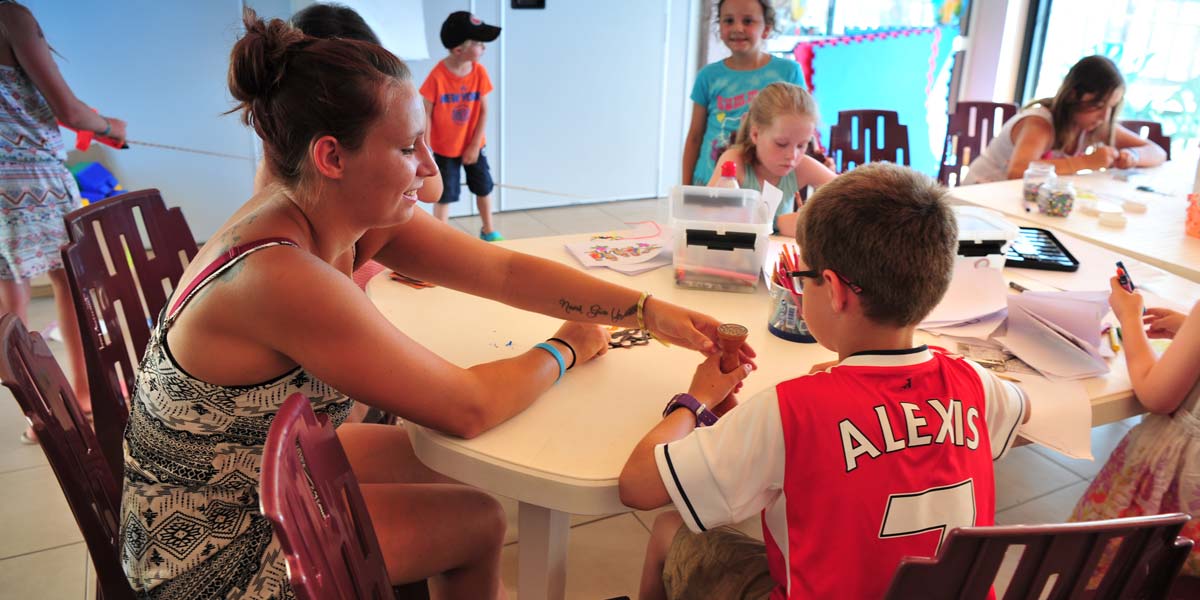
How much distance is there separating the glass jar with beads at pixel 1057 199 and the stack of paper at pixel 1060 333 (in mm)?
1176

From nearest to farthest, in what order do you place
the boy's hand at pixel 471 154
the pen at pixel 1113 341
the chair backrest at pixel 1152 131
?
the pen at pixel 1113 341, the chair backrest at pixel 1152 131, the boy's hand at pixel 471 154

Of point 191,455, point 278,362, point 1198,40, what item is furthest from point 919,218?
point 1198,40

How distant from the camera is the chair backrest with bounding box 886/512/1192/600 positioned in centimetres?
75

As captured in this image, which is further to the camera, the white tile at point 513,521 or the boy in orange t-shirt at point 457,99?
the boy in orange t-shirt at point 457,99

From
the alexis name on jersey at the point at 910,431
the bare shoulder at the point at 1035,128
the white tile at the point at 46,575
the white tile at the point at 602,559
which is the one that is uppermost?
the bare shoulder at the point at 1035,128

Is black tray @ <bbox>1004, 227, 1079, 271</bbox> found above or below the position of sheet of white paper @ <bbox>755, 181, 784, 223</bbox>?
below

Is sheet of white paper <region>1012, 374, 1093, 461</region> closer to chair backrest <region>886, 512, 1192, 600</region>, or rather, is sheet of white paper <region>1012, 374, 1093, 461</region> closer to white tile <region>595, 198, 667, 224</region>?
chair backrest <region>886, 512, 1192, 600</region>

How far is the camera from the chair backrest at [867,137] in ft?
12.3

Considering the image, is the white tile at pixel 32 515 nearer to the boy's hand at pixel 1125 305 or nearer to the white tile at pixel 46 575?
the white tile at pixel 46 575

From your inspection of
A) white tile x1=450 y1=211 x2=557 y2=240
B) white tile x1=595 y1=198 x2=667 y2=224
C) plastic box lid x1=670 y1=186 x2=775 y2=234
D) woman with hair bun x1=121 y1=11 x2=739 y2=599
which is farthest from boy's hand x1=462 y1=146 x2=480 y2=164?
woman with hair bun x1=121 y1=11 x2=739 y2=599

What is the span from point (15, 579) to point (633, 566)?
150 centimetres

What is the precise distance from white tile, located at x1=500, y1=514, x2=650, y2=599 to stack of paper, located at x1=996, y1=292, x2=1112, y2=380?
1074 millimetres

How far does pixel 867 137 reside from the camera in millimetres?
3771

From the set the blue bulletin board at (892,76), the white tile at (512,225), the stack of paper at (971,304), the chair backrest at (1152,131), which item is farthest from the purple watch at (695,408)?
the blue bulletin board at (892,76)
